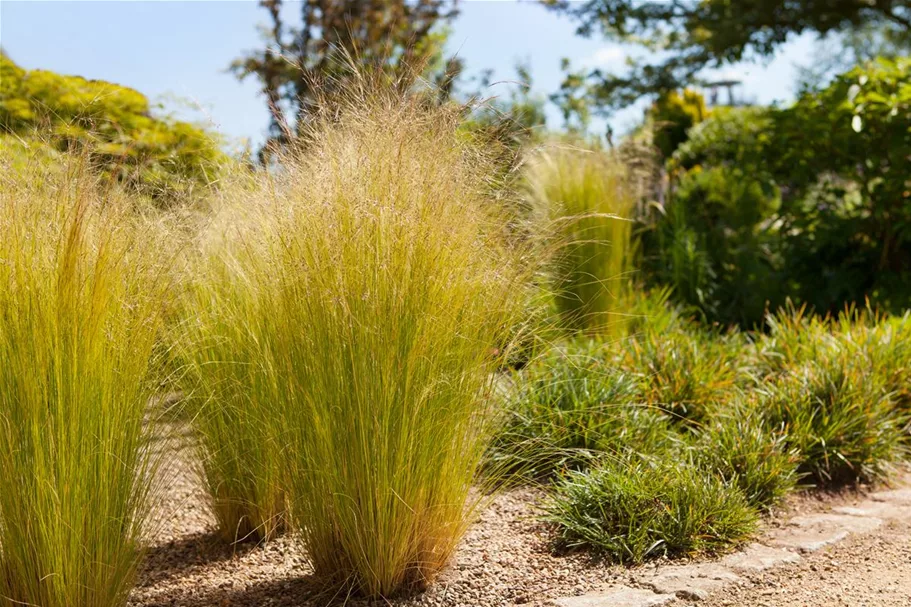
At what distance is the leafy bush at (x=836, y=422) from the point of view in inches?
166

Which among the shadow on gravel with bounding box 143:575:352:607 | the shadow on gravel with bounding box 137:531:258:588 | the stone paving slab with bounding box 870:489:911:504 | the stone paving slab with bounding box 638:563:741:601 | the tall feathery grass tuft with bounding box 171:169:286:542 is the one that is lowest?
the stone paving slab with bounding box 870:489:911:504

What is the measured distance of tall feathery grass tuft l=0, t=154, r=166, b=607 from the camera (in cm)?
229

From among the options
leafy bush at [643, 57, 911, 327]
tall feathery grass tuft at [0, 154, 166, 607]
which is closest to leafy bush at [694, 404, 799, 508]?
tall feathery grass tuft at [0, 154, 166, 607]

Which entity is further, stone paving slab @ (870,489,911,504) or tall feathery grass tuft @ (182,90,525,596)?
stone paving slab @ (870,489,911,504)

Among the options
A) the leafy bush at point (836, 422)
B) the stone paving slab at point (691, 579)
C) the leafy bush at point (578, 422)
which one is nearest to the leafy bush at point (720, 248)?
the leafy bush at point (836, 422)

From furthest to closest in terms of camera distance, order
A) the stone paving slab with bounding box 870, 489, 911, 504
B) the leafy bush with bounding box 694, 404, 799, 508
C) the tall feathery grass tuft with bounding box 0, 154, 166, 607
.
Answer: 1. the stone paving slab with bounding box 870, 489, 911, 504
2. the leafy bush with bounding box 694, 404, 799, 508
3. the tall feathery grass tuft with bounding box 0, 154, 166, 607

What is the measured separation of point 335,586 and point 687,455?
1.77m

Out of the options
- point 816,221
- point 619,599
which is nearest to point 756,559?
point 619,599

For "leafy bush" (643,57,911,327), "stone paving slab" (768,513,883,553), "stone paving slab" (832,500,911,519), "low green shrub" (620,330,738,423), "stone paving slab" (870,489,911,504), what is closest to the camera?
"stone paving slab" (768,513,883,553)

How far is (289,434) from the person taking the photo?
268 centimetres

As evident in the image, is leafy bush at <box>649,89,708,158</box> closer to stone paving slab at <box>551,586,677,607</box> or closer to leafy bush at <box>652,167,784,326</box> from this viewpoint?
leafy bush at <box>652,167,784,326</box>

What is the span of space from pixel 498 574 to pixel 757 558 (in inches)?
39.5

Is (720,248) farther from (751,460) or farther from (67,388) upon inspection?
(67,388)

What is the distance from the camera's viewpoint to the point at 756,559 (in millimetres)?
3197
